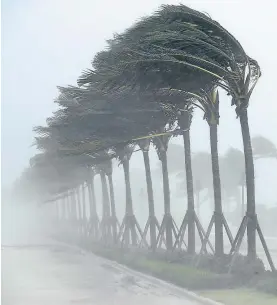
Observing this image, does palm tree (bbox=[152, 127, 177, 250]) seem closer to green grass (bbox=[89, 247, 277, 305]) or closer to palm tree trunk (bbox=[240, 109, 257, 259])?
green grass (bbox=[89, 247, 277, 305])

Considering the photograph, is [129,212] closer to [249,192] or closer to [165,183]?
[165,183]

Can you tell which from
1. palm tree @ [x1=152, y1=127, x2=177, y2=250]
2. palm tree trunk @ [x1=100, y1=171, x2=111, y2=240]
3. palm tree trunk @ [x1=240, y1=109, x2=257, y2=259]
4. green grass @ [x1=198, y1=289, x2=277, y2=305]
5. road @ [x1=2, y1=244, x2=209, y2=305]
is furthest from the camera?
palm tree trunk @ [x1=100, y1=171, x2=111, y2=240]

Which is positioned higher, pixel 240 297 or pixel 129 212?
pixel 129 212

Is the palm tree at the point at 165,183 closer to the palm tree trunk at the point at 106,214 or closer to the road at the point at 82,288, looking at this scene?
the road at the point at 82,288

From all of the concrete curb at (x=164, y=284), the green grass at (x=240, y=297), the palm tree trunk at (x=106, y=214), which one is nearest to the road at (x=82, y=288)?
the concrete curb at (x=164, y=284)

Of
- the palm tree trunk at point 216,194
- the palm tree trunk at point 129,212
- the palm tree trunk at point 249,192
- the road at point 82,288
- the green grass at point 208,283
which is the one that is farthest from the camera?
the palm tree trunk at point 129,212

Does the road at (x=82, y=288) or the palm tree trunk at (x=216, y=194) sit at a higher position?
the palm tree trunk at (x=216, y=194)

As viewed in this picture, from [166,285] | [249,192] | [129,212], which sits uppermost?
[129,212]

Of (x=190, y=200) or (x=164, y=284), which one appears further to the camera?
(x=190, y=200)

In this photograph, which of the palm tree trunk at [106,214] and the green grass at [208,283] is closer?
the green grass at [208,283]

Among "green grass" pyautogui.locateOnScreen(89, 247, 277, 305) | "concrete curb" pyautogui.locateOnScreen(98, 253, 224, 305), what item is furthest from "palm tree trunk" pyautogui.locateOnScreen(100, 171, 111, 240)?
"green grass" pyautogui.locateOnScreen(89, 247, 277, 305)

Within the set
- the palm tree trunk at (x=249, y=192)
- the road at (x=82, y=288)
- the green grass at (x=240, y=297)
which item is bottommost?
the green grass at (x=240, y=297)

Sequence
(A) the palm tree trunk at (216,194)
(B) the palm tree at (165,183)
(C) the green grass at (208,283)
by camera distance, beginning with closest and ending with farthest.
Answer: (C) the green grass at (208,283), (A) the palm tree trunk at (216,194), (B) the palm tree at (165,183)

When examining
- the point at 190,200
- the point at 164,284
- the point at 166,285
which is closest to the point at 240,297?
the point at 166,285
